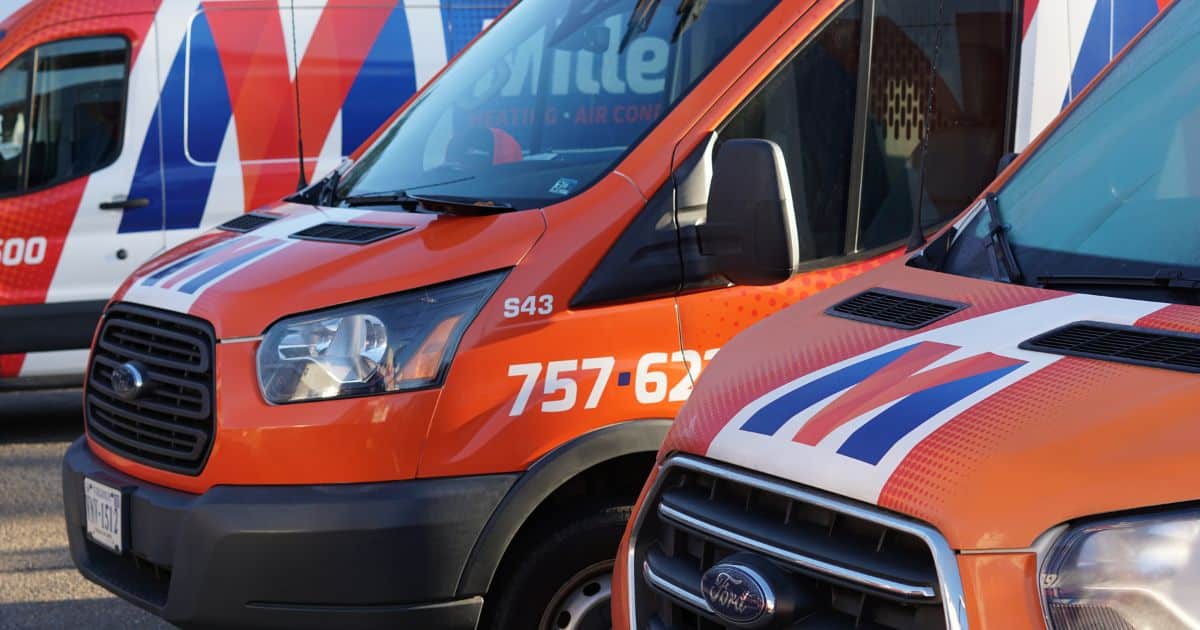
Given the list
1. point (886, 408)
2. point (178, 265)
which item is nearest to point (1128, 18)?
point (886, 408)

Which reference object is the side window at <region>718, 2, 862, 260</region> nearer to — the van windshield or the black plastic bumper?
the van windshield

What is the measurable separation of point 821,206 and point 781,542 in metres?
1.78

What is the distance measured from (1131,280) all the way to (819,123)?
4.76 ft

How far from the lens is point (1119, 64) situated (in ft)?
10.5

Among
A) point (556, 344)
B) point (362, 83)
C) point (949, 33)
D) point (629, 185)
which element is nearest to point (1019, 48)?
point (949, 33)

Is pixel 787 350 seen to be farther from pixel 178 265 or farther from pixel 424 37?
pixel 424 37

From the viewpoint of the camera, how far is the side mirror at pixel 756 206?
3307 millimetres

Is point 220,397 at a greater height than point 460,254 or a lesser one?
lesser

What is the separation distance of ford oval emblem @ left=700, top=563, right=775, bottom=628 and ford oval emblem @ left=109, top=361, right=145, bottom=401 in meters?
2.02

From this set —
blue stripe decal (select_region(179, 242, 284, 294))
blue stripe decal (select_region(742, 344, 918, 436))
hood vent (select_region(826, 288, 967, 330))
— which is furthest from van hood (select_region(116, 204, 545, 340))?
blue stripe decal (select_region(742, 344, 918, 436))

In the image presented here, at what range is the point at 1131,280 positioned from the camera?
2566 millimetres

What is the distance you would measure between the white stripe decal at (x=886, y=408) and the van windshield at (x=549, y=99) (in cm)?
141

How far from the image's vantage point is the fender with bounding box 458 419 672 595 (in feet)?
11.5

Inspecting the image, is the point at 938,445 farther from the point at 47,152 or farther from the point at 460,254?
the point at 47,152
